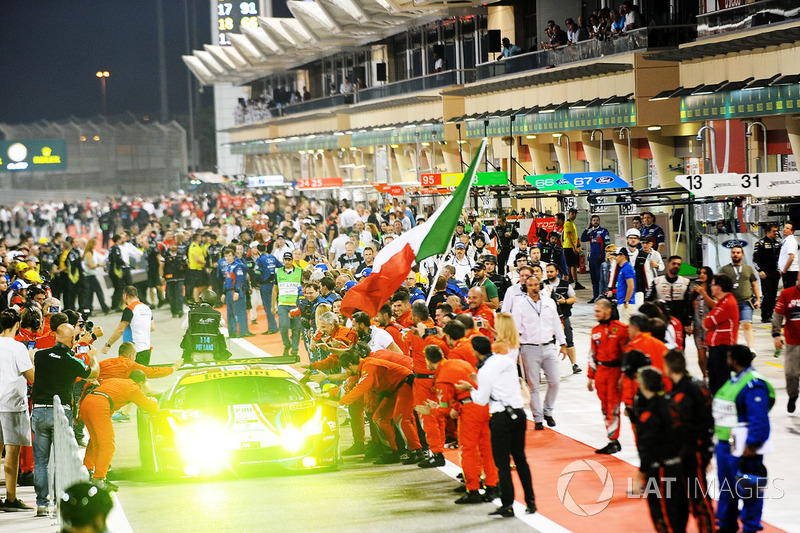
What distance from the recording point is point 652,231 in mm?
22422

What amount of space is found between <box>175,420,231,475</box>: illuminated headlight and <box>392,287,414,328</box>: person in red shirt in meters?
3.77

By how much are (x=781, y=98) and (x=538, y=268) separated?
450 inches

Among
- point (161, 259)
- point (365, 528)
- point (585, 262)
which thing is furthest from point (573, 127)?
point (365, 528)

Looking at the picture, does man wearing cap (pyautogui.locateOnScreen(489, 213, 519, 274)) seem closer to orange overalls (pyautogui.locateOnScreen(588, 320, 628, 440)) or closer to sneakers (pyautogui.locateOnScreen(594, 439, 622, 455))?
Result: orange overalls (pyautogui.locateOnScreen(588, 320, 628, 440))

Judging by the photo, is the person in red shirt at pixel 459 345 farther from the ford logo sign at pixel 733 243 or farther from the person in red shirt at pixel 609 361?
the ford logo sign at pixel 733 243

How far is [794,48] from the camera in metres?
23.8

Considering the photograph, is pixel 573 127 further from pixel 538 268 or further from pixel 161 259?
pixel 538 268

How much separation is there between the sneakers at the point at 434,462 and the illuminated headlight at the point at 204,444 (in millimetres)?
2165

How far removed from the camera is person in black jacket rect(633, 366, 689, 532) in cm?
776

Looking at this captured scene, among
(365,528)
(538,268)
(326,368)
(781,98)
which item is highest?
(781,98)

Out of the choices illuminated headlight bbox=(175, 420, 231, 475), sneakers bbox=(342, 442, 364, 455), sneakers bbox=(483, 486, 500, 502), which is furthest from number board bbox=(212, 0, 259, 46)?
sneakers bbox=(483, 486, 500, 502)

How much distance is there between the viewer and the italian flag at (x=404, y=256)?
41.2 feet

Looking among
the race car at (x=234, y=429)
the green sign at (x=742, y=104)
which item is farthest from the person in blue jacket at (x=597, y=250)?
Answer: the race car at (x=234, y=429)

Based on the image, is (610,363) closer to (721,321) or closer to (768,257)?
(721,321)
